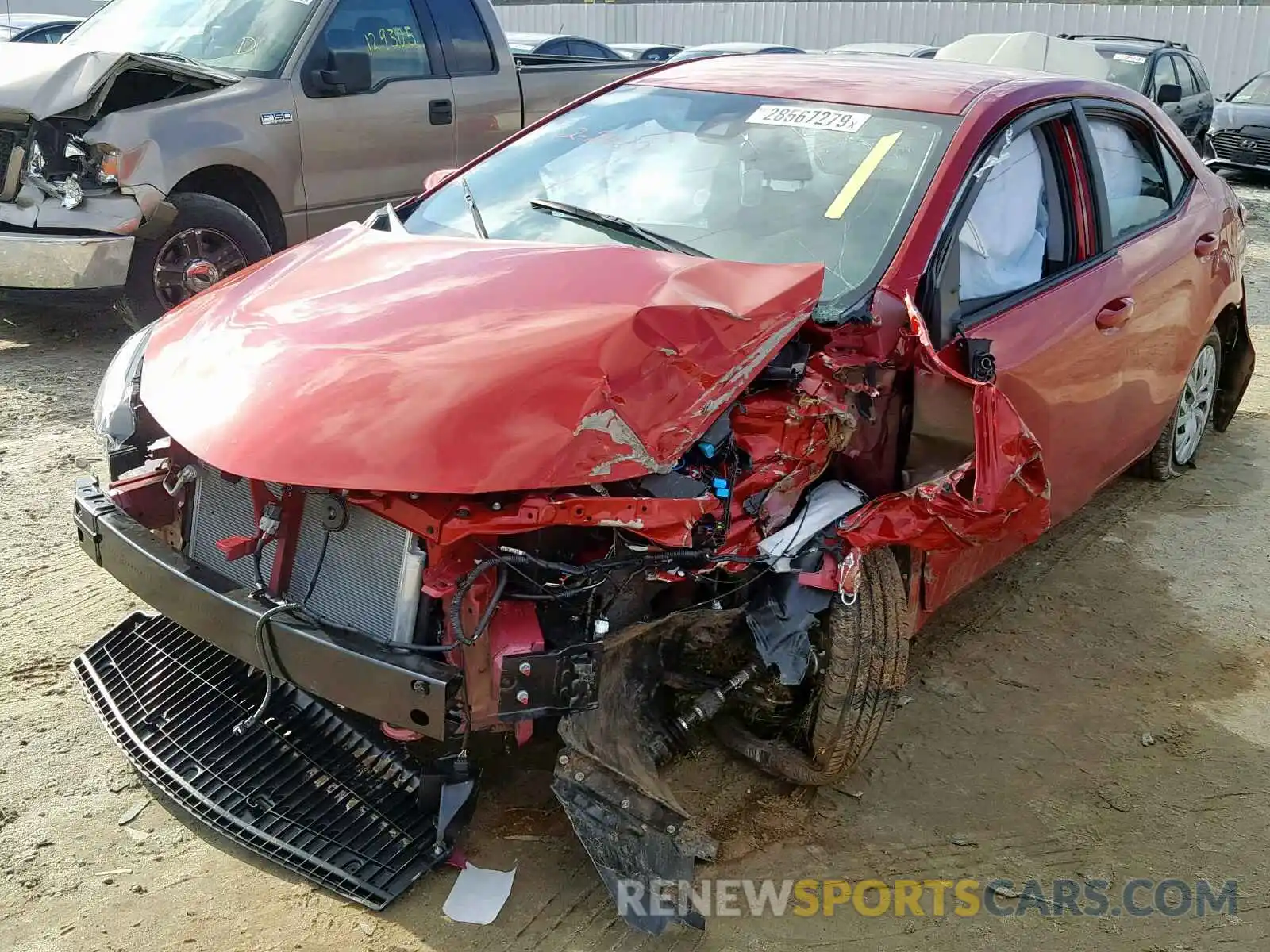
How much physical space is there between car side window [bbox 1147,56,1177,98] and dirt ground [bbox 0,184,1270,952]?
9826mm

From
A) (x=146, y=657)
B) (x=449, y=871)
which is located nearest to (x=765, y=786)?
(x=449, y=871)

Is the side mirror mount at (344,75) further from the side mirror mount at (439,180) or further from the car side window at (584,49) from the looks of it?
the car side window at (584,49)

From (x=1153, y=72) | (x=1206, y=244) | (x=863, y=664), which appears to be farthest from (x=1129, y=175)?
(x=1153, y=72)

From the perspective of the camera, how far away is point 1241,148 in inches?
599

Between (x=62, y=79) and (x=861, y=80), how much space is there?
13.6 ft

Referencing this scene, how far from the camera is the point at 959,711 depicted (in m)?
3.55

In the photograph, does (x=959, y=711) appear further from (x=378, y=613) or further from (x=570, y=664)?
(x=378, y=613)

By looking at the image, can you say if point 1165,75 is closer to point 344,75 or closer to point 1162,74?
point 1162,74

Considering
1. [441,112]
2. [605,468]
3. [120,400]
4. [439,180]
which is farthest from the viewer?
[441,112]

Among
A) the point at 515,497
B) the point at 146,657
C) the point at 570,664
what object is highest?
the point at 515,497

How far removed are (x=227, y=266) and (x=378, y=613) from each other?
4361 millimetres

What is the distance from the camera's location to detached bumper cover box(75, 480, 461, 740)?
2422 millimetres

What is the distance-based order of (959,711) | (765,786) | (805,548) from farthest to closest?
(959,711) < (765,786) < (805,548)

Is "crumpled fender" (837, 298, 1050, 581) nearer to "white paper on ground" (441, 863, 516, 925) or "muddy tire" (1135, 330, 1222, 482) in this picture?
"white paper on ground" (441, 863, 516, 925)
